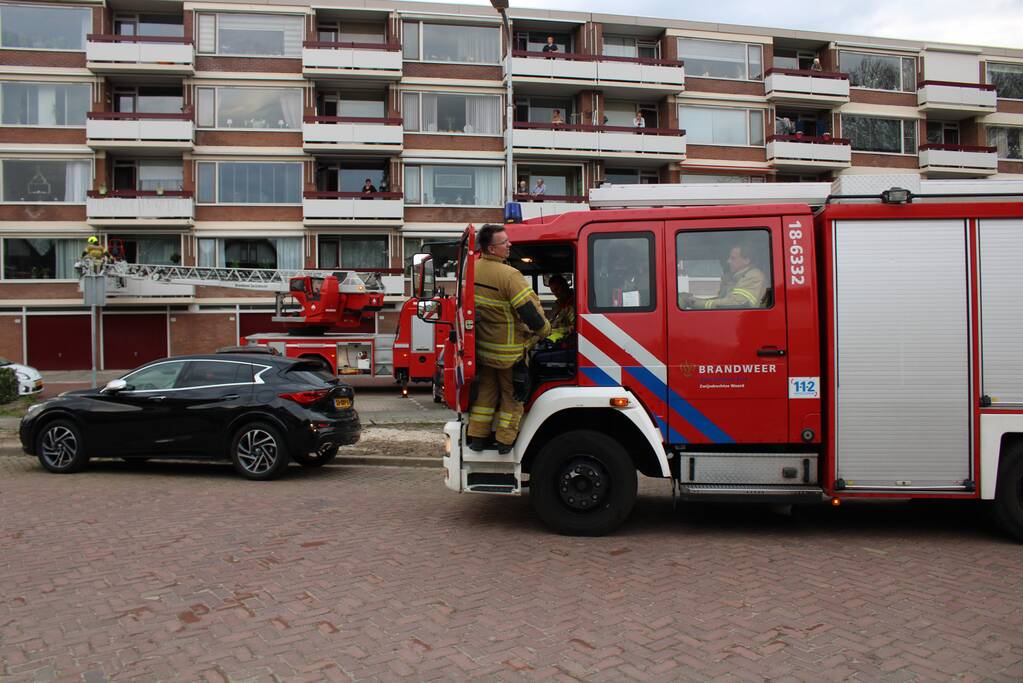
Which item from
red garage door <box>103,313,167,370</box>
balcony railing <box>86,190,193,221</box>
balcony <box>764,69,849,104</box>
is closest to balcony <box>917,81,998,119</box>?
balcony <box>764,69,849,104</box>

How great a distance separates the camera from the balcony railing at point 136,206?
29344 mm

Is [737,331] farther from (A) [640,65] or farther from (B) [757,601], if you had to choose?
(A) [640,65]

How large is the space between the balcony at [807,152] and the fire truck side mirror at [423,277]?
3050cm

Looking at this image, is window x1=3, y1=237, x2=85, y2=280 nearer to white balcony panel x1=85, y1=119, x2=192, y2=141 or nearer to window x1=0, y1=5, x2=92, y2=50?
white balcony panel x1=85, y1=119, x2=192, y2=141

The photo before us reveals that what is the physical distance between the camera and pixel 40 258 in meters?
29.7

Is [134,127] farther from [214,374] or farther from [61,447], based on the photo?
[214,374]

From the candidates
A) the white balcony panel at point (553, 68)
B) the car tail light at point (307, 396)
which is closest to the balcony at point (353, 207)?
the white balcony panel at point (553, 68)

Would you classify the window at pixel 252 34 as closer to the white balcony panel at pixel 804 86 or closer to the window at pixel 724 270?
the white balcony panel at pixel 804 86

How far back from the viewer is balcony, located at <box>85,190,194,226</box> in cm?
2936

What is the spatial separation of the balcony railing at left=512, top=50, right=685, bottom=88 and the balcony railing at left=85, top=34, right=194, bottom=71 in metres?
13.3

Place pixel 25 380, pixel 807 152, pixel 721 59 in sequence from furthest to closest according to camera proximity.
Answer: pixel 721 59 → pixel 807 152 → pixel 25 380

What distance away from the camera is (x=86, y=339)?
29.8 meters

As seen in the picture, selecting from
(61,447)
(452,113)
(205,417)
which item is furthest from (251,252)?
(205,417)

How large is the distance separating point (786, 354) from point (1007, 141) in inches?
1583
